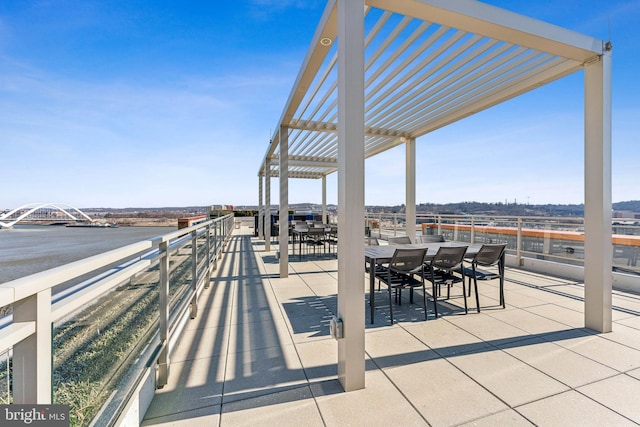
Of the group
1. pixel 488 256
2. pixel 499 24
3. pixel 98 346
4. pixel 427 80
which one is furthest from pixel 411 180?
pixel 98 346

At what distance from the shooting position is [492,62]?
3.40 m

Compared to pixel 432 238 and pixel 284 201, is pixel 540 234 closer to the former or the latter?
pixel 432 238

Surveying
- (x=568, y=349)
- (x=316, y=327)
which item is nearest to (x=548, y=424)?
(x=568, y=349)

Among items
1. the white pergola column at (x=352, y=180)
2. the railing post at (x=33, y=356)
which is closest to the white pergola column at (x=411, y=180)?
the white pergola column at (x=352, y=180)

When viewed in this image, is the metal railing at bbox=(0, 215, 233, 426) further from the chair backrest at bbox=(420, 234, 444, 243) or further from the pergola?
the chair backrest at bbox=(420, 234, 444, 243)

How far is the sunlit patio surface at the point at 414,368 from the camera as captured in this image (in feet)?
5.71

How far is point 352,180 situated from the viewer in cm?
207

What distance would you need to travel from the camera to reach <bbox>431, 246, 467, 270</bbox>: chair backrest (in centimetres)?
338

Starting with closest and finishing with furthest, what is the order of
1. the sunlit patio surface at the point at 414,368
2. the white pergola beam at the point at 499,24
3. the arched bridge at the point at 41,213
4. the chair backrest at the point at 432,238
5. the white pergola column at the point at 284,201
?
the sunlit patio surface at the point at 414,368 → the white pergola beam at the point at 499,24 → the chair backrest at the point at 432,238 → the white pergola column at the point at 284,201 → the arched bridge at the point at 41,213

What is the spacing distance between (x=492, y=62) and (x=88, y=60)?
9.12 meters

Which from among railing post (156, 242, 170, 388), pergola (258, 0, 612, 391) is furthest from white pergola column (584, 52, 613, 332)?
railing post (156, 242, 170, 388)

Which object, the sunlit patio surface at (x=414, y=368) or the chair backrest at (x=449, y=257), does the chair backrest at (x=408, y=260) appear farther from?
the sunlit patio surface at (x=414, y=368)

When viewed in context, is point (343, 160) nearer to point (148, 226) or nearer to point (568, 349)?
point (568, 349)

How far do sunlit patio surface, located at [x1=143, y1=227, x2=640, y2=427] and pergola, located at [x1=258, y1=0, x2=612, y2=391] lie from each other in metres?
0.30
